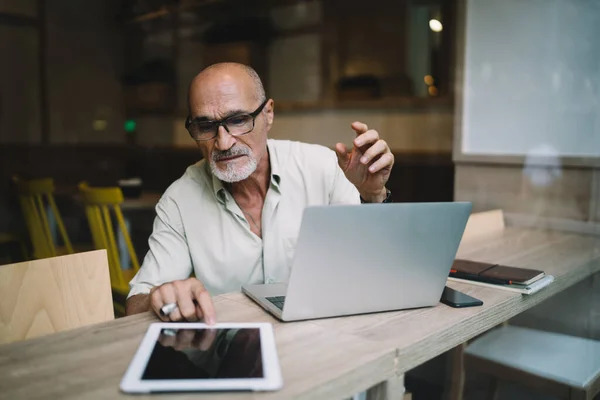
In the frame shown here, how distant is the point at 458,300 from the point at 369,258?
0.26 m

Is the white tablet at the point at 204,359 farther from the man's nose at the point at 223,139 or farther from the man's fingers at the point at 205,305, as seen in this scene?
the man's nose at the point at 223,139

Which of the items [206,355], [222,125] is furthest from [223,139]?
[206,355]

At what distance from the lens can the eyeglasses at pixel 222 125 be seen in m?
1.37

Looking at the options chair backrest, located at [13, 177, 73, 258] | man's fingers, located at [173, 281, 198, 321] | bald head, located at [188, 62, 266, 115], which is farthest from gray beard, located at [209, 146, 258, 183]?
chair backrest, located at [13, 177, 73, 258]

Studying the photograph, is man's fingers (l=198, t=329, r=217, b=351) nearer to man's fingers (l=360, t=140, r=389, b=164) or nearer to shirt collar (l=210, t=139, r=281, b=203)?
man's fingers (l=360, t=140, r=389, b=164)

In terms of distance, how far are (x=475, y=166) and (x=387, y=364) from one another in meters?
1.83

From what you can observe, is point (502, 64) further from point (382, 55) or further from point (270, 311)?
point (270, 311)

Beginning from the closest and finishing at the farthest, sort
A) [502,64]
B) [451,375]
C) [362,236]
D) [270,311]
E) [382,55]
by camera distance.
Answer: [362,236]
[270,311]
[451,375]
[502,64]
[382,55]

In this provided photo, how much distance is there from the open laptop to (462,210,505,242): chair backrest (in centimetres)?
94

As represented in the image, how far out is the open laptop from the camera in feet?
2.86

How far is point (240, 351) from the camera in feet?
2.61

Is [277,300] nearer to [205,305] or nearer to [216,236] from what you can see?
[205,305]

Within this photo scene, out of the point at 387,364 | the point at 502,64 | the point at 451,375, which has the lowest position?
the point at 451,375

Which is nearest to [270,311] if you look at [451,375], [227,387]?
[227,387]
